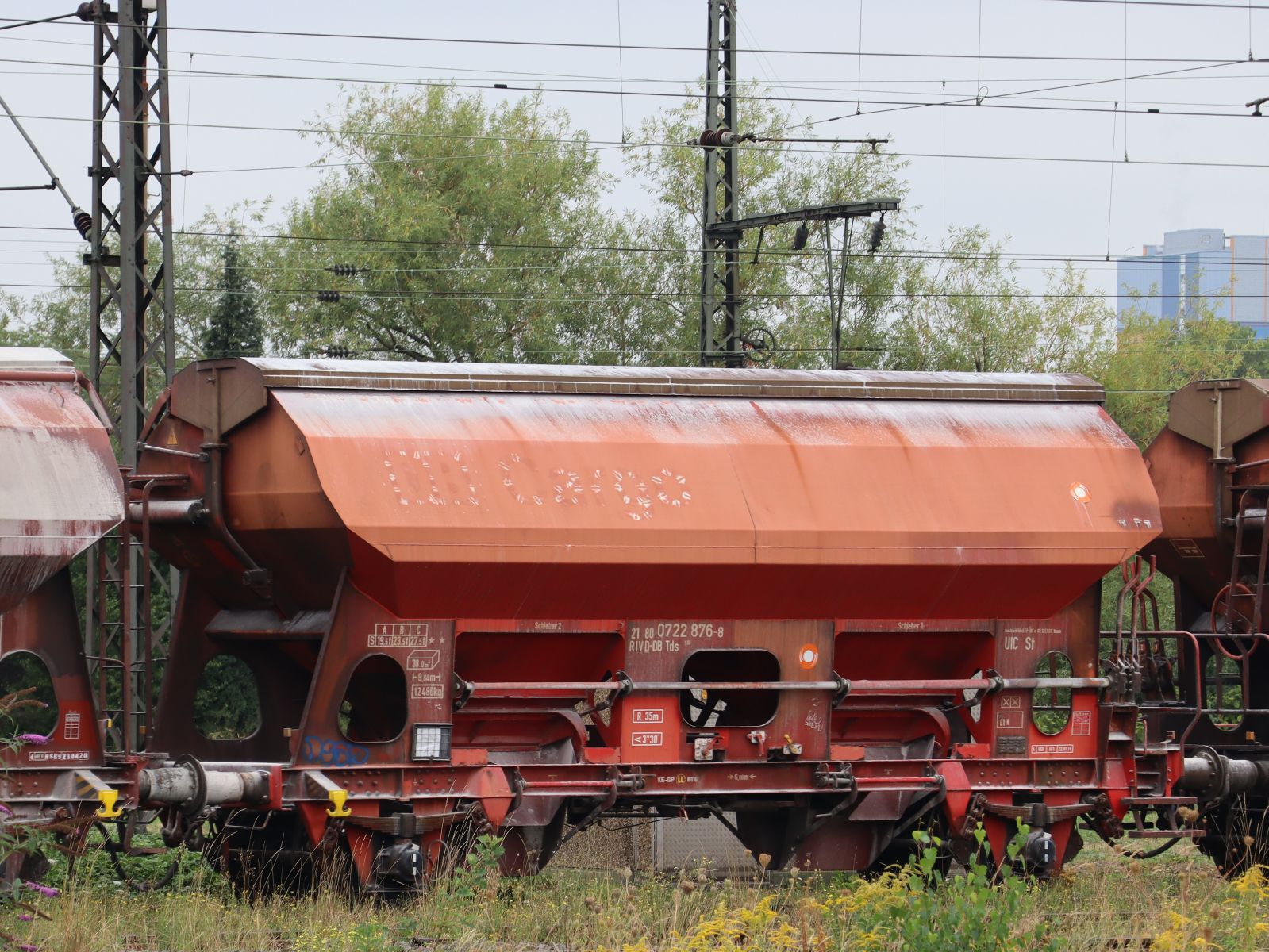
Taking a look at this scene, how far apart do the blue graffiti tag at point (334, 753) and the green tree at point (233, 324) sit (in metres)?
26.4

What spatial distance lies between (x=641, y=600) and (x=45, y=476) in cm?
424

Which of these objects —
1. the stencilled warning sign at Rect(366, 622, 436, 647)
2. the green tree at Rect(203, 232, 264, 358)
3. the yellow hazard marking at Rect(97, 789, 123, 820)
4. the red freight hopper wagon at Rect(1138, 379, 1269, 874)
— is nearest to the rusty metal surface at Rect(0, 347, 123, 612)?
the yellow hazard marking at Rect(97, 789, 123, 820)

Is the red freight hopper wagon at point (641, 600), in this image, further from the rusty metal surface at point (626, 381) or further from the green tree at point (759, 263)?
the green tree at point (759, 263)

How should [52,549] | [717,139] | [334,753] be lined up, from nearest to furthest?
[52,549], [334,753], [717,139]

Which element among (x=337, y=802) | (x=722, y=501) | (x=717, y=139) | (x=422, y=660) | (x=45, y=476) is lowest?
(x=337, y=802)

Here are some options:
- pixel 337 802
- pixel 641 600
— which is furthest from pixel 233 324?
pixel 337 802

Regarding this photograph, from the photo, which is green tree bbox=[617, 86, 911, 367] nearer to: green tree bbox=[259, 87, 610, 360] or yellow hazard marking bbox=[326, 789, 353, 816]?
green tree bbox=[259, 87, 610, 360]

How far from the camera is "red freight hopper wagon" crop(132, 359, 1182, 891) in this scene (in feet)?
39.2

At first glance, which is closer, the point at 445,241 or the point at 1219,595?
the point at 1219,595

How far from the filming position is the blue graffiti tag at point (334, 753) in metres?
11.9

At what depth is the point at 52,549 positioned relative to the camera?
11266mm

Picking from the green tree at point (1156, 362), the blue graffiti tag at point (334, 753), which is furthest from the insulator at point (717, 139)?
the green tree at point (1156, 362)

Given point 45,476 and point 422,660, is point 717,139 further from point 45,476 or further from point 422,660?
point 45,476

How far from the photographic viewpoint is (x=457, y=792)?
39.8 ft
